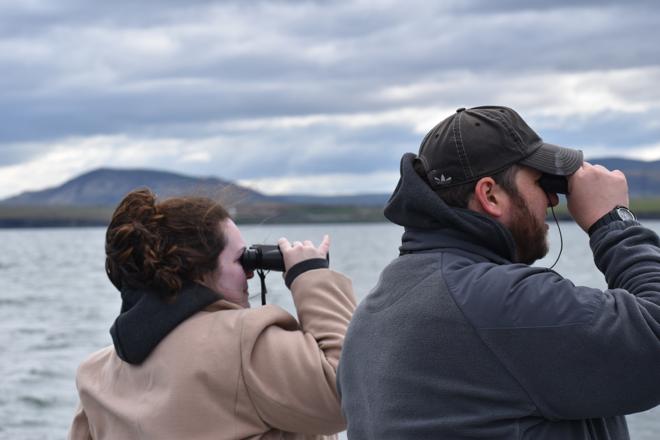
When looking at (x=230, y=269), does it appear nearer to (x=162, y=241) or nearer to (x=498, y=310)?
(x=162, y=241)

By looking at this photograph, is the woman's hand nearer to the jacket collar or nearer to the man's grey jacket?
the jacket collar

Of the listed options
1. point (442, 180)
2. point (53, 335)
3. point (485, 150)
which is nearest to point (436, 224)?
point (442, 180)

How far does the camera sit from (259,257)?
3207mm

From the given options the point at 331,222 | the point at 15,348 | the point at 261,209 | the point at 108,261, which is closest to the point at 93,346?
the point at 15,348

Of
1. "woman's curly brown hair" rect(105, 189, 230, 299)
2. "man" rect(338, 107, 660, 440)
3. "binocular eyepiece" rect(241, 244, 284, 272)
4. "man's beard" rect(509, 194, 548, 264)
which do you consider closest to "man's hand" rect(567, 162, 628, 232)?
"man" rect(338, 107, 660, 440)

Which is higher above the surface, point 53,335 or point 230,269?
point 230,269

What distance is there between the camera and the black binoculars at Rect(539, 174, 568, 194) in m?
2.61

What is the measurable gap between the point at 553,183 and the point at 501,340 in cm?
52

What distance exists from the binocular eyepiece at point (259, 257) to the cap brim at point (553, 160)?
3.28 ft

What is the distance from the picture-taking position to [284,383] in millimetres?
3020

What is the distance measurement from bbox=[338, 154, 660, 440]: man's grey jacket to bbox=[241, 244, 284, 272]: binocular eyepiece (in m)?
0.73

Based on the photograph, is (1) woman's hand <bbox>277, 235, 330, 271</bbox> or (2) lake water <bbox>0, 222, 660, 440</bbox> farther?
(2) lake water <bbox>0, 222, 660, 440</bbox>

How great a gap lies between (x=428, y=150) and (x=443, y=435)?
0.74m

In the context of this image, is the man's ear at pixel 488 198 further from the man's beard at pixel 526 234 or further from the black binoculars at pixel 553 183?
the black binoculars at pixel 553 183
